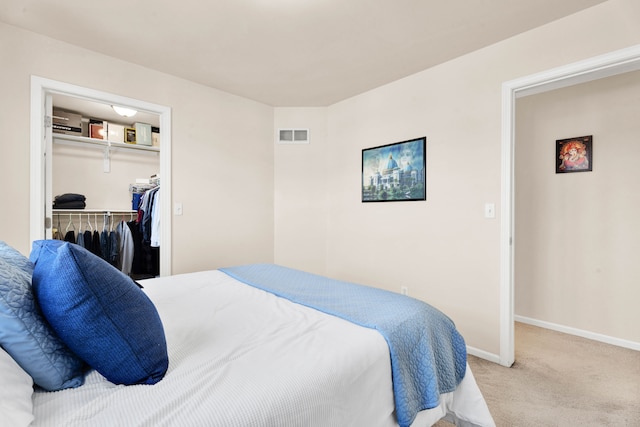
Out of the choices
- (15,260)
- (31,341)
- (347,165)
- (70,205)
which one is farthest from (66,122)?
(31,341)

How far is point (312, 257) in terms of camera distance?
373 centimetres

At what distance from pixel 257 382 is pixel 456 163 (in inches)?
92.6

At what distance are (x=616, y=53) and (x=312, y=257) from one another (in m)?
3.08

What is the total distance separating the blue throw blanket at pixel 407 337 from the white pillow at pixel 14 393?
38.7 inches

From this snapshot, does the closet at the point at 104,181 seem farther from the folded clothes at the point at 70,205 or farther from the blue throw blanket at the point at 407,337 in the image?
the blue throw blanket at the point at 407,337

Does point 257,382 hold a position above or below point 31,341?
below

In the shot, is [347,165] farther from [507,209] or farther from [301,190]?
[507,209]

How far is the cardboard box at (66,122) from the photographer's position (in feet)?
10.6

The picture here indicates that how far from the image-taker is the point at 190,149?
9.86 ft

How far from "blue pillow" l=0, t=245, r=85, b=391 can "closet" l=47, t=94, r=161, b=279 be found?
2.42 metres

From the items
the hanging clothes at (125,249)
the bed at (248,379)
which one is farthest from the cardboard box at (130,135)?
the bed at (248,379)

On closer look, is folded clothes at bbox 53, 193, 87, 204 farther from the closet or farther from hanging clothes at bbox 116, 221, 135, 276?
hanging clothes at bbox 116, 221, 135, 276

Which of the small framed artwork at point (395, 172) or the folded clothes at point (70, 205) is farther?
the folded clothes at point (70, 205)

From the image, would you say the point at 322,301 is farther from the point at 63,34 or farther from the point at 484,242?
the point at 63,34
